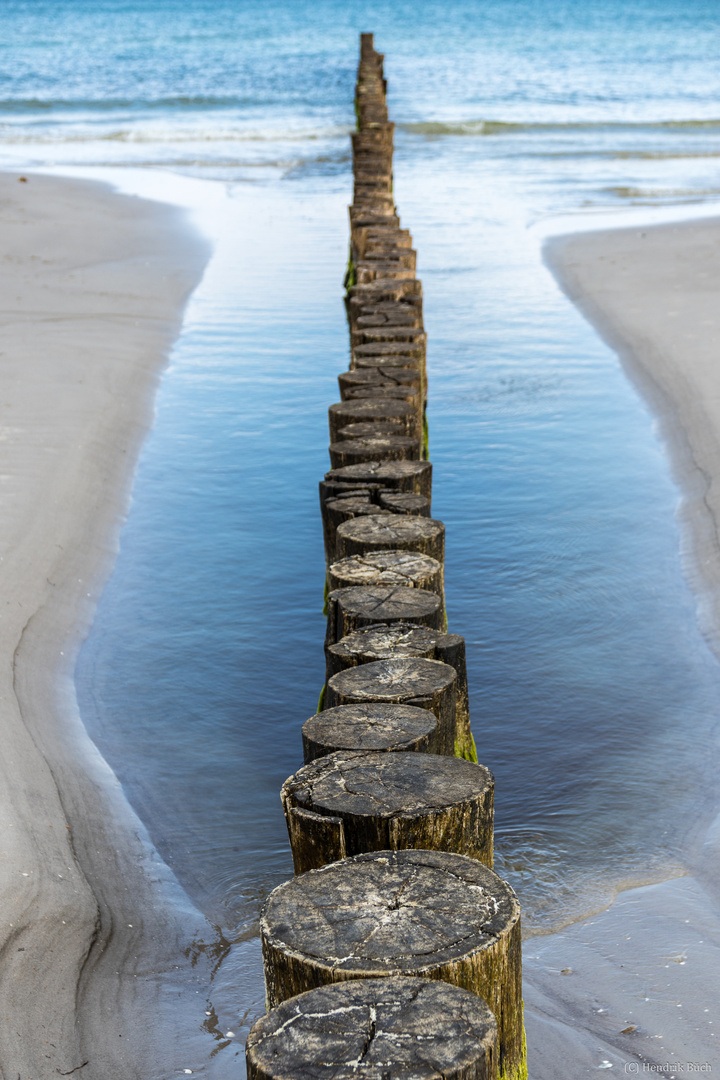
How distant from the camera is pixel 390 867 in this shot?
2.12 m

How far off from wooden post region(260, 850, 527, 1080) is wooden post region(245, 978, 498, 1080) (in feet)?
0.20

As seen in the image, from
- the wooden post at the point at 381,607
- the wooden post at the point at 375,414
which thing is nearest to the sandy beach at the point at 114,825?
the wooden post at the point at 381,607

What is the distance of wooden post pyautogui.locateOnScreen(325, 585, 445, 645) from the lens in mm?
3240

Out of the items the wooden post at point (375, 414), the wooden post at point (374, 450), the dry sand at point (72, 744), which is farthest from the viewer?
the wooden post at point (375, 414)

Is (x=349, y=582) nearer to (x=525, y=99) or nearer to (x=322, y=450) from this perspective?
(x=322, y=450)

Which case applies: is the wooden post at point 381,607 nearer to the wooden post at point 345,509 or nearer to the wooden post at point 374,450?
the wooden post at point 345,509

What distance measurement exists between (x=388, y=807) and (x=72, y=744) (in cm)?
233

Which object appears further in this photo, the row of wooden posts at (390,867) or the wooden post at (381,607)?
the wooden post at (381,607)

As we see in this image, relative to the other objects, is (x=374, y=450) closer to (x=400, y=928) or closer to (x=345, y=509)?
(x=345, y=509)

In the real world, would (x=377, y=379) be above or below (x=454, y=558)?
above

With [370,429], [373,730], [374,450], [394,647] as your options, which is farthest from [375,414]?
[373,730]

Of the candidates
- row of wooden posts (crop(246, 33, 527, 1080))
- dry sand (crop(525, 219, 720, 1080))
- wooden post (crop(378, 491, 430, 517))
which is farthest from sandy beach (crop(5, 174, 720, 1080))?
wooden post (crop(378, 491, 430, 517))

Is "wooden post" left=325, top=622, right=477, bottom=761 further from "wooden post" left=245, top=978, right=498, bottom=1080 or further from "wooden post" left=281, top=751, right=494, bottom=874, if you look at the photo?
"wooden post" left=245, top=978, right=498, bottom=1080

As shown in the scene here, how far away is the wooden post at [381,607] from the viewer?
324 cm
